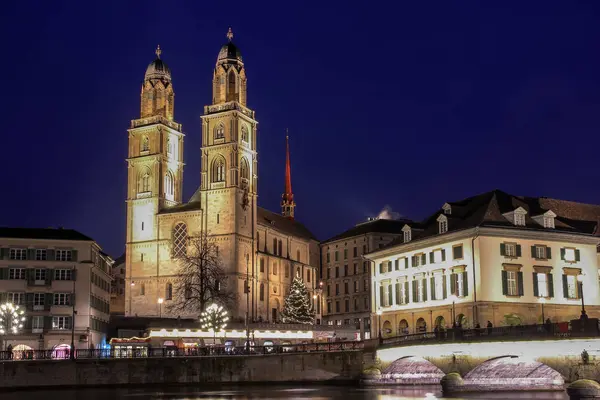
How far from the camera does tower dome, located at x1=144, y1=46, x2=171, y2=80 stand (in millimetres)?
138625

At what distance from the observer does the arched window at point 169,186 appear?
440 feet

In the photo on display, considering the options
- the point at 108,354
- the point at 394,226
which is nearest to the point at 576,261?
the point at 108,354

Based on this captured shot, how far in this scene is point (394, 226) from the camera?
143125 millimetres

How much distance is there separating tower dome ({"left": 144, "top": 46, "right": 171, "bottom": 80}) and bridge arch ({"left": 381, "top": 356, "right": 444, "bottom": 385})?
261 ft

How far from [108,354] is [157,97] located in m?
62.5

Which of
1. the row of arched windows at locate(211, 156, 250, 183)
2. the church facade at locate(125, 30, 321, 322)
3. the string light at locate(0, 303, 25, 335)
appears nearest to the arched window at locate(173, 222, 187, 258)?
the church facade at locate(125, 30, 321, 322)

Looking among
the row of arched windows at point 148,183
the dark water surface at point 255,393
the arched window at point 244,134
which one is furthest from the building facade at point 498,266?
the row of arched windows at point 148,183

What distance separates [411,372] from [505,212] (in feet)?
62.1

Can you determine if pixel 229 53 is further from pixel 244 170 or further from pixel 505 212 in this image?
pixel 505 212

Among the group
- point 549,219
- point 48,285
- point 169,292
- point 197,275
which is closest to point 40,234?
point 48,285

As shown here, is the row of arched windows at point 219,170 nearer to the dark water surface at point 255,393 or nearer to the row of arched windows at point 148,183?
the row of arched windows at point 148,183

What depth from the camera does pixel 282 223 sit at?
15525cm

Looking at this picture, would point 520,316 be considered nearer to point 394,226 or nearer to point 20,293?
point 20,293

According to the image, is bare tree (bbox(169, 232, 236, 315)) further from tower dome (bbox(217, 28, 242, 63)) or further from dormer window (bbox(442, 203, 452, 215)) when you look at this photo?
dormer window (bbox(442, 203, 452, 215))
